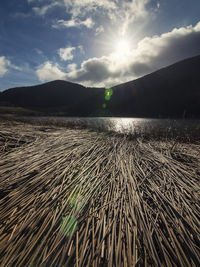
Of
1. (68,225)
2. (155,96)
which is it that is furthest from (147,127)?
(155,96)

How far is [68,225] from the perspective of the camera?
0.95 m

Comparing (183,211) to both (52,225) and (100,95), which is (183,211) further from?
(100,95)

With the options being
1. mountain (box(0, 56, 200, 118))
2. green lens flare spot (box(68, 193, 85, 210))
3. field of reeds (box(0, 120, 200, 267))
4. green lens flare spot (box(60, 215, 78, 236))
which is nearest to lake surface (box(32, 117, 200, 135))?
field of reeds (box(0, 120, 200, 267))

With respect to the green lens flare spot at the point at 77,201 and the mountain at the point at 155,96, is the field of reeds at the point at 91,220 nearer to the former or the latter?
the green lens flare spot at the point at 77,201

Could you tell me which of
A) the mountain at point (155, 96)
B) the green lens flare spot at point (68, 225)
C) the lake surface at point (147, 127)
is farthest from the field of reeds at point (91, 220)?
the mountain at point (155, 96)

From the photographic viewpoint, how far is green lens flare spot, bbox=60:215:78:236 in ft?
2.96

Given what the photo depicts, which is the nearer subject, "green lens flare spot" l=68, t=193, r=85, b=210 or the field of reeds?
the field of reeds

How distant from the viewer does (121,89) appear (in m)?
104

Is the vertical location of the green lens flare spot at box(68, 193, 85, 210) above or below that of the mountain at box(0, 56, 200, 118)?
below

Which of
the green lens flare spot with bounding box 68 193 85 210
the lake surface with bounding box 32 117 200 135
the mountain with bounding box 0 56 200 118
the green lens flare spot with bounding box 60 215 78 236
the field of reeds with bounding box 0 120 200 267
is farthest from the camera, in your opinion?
the mountain with bounding box 0 56 200 118

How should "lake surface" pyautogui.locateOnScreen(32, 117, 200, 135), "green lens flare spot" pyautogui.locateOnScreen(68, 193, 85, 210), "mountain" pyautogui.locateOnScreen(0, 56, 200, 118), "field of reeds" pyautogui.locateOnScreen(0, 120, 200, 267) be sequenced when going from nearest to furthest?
"field of reeds" pyautogui.locateOnScreen(0, 120, 200, 267), "green lens flare spot" pyautogui.locateOnScreen(68, 193, 85, 210), "lake surface" pyautogui.locateOnScreen(32, 117, 200, 135), "mountain" pyautogui.locateOnScreen(0, 56, 200, 118)

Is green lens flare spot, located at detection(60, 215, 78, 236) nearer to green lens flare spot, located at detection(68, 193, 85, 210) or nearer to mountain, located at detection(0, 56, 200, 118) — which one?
green lens flare spot, located at detection(68, 193, 85, 210)

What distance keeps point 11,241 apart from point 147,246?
1.00m

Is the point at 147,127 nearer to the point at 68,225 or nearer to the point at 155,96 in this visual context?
the point at 68,225
